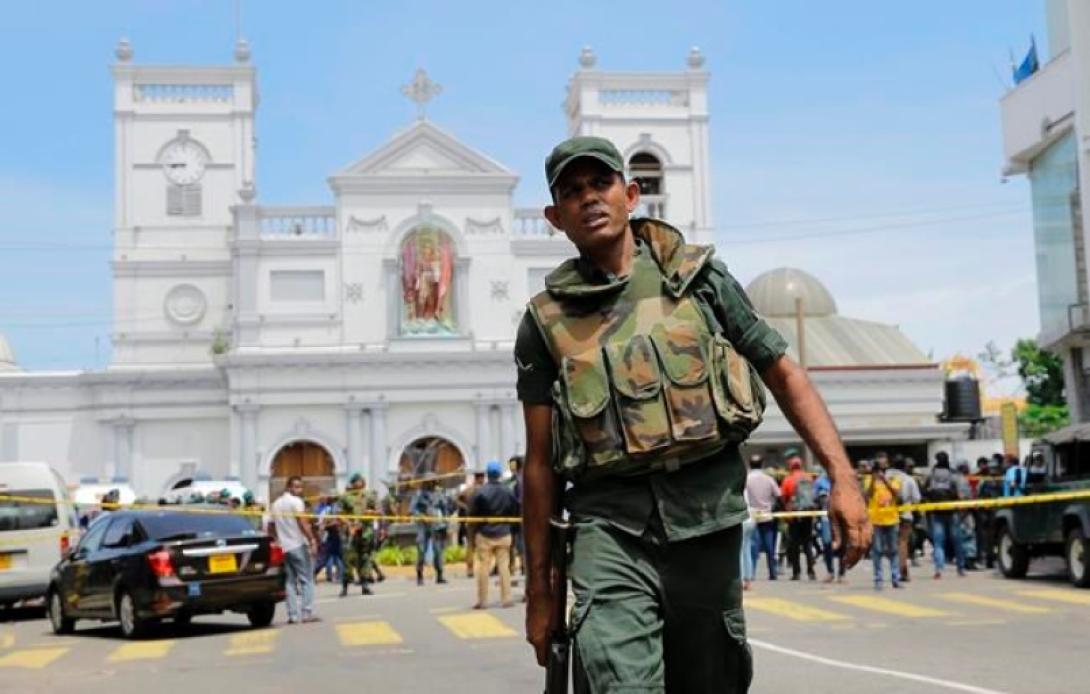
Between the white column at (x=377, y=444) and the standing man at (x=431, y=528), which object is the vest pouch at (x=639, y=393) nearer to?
the standing man at (x=431, y=528)

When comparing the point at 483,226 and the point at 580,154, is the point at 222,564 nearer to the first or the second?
the point at 580,154

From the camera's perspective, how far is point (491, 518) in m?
18.7

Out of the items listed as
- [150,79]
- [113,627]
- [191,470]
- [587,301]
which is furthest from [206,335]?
[587,301]

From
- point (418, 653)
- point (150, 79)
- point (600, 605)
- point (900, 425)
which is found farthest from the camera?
Answer: point (150, 79)

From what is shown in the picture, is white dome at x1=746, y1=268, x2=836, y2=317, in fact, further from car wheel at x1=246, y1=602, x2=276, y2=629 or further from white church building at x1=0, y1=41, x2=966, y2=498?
car wheel at x1=246, y1=602, x2=276, y2=629

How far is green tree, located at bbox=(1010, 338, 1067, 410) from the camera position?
79031mm

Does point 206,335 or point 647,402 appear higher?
point 206,335

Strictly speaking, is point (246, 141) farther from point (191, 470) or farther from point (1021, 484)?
point (1021, 484)

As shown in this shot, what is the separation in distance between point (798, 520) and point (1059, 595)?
5.90 m

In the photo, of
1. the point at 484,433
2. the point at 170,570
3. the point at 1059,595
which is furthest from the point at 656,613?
the point at 484,433

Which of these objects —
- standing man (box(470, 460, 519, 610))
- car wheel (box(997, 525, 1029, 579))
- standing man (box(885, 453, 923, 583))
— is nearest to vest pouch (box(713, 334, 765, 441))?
standing man (box(470, 460, 519, 610))

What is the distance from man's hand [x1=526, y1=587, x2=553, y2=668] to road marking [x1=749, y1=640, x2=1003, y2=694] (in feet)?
17.5

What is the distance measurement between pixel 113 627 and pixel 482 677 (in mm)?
9022

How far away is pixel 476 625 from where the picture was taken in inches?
623
